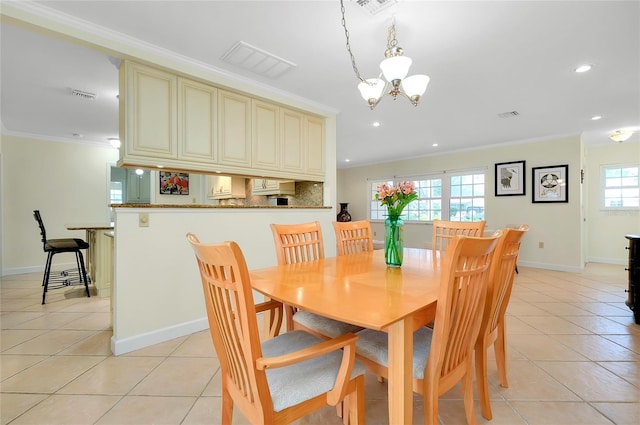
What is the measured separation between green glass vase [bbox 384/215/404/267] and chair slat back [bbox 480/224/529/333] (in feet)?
1.50

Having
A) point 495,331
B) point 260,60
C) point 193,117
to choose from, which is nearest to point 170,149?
point 193,117

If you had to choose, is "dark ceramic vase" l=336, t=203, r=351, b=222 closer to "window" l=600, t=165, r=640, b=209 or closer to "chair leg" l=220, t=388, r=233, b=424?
"window" l=600, t=165, r=640, b=209

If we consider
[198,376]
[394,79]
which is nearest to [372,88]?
[394,79]

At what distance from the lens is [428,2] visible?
174 cm

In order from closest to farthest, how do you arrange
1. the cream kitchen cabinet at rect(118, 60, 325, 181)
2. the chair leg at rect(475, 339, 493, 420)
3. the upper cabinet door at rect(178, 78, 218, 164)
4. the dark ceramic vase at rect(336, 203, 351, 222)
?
1. the chair leg at rect(475, 339, 493, 420)
2. the cream kitchen cabinet at rect(118, 60, 325, 181)
3. the upper cabinet door at rect(178, 78, 218, 164)
4. the dark ceramic vase at rect(336, 203, 351, 222)

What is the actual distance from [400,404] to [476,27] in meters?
2.36

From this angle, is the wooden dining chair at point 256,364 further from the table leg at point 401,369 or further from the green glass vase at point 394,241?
the green glass vase at point 394,241

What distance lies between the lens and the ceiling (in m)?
1.83

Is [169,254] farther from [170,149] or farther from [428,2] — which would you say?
[428,2]

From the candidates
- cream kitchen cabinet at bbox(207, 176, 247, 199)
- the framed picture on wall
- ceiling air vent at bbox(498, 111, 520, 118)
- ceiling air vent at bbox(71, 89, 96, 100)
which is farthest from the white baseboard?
ceiling air vent at bbox(498, 111, 520, 118)

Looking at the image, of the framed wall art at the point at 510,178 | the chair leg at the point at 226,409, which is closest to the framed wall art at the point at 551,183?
the framed wall art at the point at 510,178

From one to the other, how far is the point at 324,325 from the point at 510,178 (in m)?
5.53

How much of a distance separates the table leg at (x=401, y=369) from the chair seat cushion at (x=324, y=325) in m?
0.50

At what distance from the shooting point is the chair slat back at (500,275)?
1.33 meters
